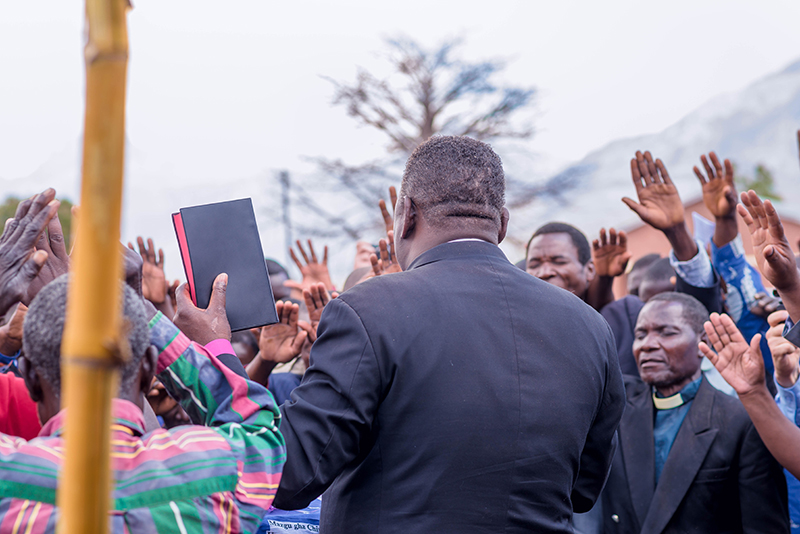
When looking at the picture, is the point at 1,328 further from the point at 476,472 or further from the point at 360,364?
the point at 476,472

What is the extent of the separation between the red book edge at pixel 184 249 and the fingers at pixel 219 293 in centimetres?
6

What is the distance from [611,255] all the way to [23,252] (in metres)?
3.75

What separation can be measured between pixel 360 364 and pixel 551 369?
0.56 m

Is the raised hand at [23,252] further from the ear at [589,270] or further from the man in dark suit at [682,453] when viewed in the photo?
the ear at [589,270]

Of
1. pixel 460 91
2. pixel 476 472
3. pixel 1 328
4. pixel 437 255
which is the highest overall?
pixel 460 91

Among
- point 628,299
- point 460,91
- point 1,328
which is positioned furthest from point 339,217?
point 1,328

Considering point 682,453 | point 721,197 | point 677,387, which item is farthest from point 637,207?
point 682,453

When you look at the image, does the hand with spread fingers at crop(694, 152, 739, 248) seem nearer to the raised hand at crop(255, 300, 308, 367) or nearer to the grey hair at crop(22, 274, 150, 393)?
the raised hand at crop(255, 300, 308, 367)

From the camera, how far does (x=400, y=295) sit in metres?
2.02

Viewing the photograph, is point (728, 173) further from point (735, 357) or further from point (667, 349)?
point (735, 357)

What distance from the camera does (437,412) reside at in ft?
6.25

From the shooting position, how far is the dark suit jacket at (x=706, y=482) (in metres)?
3.34

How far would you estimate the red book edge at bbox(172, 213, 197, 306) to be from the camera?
7.16 ft

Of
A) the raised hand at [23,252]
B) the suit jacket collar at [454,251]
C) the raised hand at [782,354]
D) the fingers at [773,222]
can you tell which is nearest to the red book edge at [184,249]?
the raised hand at [23,252]
